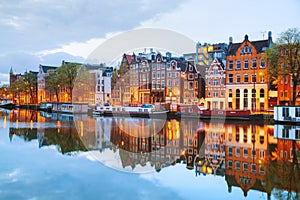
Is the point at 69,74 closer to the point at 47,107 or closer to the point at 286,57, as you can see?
the point at 47,107

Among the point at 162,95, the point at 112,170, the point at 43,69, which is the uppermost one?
the point at 43,69

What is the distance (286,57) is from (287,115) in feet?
26.1

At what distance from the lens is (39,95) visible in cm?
10606

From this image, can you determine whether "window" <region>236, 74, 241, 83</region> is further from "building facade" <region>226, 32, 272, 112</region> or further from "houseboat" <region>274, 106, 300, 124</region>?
"houseboat" <region>274, 106, 300, 124</region>

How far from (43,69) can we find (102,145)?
93054 mm

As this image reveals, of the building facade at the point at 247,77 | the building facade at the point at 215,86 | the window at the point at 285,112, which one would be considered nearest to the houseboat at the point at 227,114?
the window at the point at 285,112

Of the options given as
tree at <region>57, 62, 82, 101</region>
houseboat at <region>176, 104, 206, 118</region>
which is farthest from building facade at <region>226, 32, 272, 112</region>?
tree at <region>57, 62, 82, 101</region>

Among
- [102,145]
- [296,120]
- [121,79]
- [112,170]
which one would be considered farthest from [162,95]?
[112,170]

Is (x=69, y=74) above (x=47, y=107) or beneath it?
above

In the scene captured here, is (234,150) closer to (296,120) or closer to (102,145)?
(102,145)

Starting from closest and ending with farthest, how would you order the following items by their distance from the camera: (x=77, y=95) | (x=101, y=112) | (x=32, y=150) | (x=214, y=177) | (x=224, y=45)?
1. (x=214, y=177)
2. (x=32, y=150)
3. (x=101, y=112)
4. (x=77, y=95)
5. (x=224, y=45)

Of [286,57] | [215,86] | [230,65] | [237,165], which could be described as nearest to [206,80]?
[215,86]

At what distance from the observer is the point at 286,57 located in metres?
40.5

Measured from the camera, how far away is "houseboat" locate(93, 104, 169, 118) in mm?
53359
